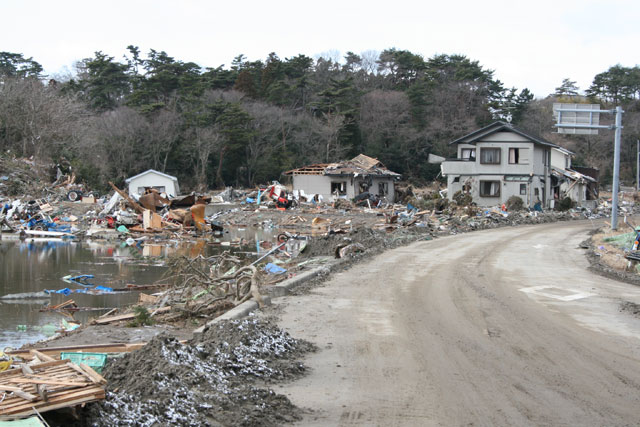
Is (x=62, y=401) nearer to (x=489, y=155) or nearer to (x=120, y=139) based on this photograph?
(x=489, y=155)

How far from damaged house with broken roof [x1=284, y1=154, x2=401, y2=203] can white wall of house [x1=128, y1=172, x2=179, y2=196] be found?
34.7 ft

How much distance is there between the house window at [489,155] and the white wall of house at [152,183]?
2512cm

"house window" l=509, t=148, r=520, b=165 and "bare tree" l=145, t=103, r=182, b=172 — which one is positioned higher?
"bare tree" l=145, t=103, r=182, b=172

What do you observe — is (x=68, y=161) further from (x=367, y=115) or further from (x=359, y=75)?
(x=359, y=75)

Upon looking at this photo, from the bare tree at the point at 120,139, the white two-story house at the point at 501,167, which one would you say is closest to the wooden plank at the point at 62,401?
the white two-story house at the point at 501,167

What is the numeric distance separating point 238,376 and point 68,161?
166 feet

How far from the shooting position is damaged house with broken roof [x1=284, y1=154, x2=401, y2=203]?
5103 centimetres

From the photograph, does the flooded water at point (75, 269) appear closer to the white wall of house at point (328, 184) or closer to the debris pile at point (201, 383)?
the debris pile at point (201, 383)

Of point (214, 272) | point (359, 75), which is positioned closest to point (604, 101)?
point (359, 75)

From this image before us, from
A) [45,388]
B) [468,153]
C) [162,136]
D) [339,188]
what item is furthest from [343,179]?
[45,388]

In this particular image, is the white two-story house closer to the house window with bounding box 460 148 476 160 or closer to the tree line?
the house window with bounding box 460 148 476 160

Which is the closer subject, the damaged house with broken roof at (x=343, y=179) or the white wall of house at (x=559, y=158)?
the damaged house with broken roof at (x=343, y=179)

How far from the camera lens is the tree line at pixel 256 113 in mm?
51938

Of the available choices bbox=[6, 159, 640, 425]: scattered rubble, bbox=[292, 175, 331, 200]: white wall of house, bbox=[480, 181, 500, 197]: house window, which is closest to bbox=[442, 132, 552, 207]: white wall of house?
bbox=[480, 181, 500, 197]: house window
